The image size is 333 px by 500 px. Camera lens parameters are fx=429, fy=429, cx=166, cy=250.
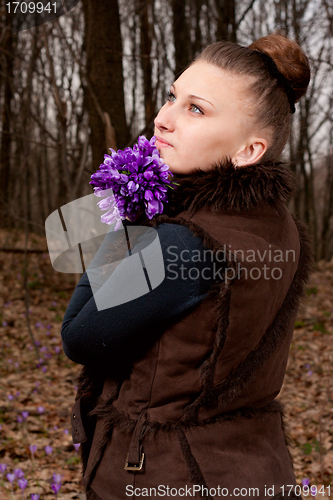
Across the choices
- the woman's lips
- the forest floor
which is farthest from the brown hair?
the forest floor

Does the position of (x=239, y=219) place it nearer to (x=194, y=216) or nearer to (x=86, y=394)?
(x=194, y=216)

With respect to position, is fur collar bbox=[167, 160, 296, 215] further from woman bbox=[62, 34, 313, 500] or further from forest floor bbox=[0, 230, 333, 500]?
forest floor bbox=[0, 230, 333, 500]

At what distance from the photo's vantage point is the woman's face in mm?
1202

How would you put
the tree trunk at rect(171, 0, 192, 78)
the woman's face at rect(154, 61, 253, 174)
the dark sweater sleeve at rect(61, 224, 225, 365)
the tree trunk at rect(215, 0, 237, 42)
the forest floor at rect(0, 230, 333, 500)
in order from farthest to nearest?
1. the tree trunk at rect(171, 0, 192, 78)
2. the tree trunk at rect(215, 0, 237, 42)
3. the forest floor at rect(0, 230, 333, 500)
4. the woman's face at rect(154, 61, 253, 174)
5. the dark sweater sleeve at rect(61, 224, 225, 365)

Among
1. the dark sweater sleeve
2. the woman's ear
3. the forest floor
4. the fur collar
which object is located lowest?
the forest floor

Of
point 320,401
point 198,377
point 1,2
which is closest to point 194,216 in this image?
point 198,377

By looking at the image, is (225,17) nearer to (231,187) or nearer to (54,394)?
(54,394)

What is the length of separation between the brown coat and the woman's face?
0.21 ft

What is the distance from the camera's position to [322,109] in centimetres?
1141

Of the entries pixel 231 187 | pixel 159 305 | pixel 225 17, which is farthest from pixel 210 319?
pixel 225 17

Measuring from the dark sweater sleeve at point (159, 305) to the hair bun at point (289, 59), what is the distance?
0.59m

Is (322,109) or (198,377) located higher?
(322,109)

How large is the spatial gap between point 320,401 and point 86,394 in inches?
148

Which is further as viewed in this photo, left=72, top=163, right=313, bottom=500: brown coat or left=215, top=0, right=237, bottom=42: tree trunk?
left=215, top=0, right=237, bottom=42: tree trunk
